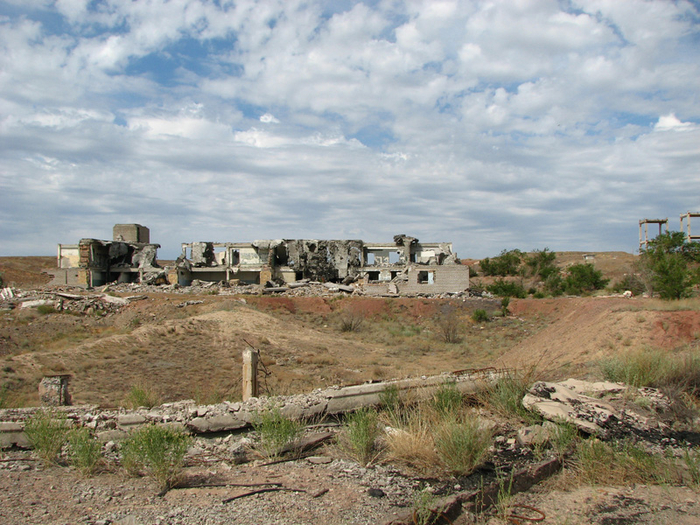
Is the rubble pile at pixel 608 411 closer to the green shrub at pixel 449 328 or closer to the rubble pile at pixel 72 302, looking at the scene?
the green shrub at pixel 449 328

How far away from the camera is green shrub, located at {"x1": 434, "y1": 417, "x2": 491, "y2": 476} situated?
5.23 m

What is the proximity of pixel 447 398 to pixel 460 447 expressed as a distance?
5.57 feet

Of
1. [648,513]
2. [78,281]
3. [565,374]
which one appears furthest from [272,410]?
[78,281]

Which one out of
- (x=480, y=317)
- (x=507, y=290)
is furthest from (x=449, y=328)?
(x=507, y=290)

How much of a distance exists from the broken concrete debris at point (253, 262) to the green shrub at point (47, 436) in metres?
37.0

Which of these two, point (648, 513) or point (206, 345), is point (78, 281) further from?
point (648, 513)

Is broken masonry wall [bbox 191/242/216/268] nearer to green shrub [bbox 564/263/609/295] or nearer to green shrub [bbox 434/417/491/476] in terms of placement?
green shrub [bbox 564/263/609/295]

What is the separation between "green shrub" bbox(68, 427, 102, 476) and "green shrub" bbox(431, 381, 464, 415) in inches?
169

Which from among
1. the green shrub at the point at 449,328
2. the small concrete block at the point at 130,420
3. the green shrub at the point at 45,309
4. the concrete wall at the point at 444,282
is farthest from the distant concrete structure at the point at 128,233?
the small concrete block at the point at 130,420

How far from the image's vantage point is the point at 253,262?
4662 centimetres

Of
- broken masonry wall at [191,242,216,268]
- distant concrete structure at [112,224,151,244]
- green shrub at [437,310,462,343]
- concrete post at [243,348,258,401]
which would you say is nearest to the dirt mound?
green shrub at [437,310,462,343]

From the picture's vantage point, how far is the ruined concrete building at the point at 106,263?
44.2m

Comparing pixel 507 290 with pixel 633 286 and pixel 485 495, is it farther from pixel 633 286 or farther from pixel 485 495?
pixel 485 495

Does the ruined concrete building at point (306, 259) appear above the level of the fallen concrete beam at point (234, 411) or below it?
above
